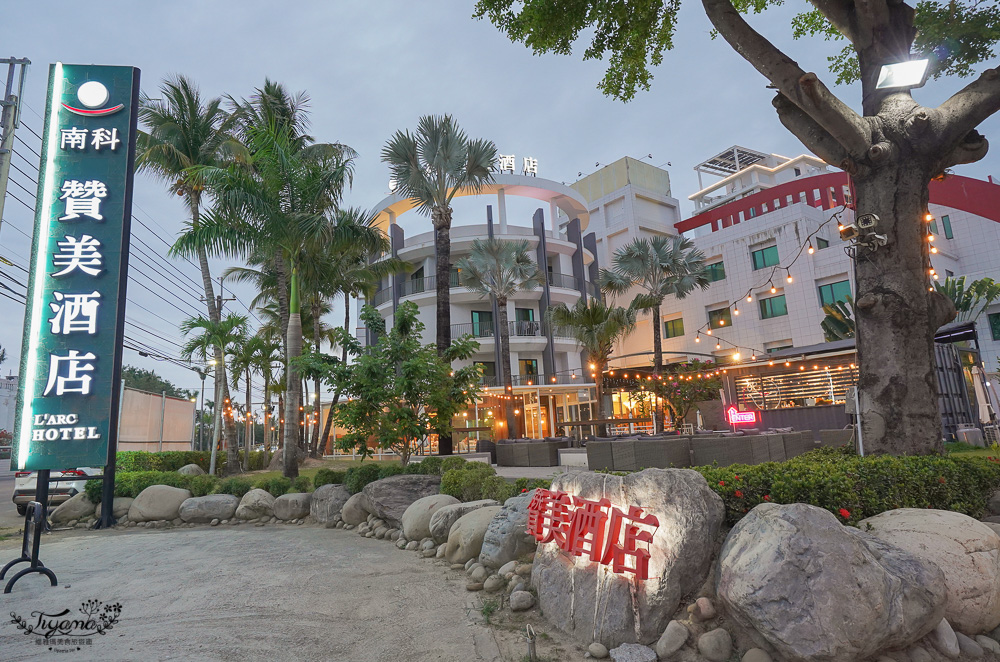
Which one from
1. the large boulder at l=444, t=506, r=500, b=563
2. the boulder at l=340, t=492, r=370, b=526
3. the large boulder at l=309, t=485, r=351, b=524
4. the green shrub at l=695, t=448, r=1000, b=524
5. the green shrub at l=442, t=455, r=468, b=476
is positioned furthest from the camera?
the large boulder at l=309, t=485, r=351, b=524

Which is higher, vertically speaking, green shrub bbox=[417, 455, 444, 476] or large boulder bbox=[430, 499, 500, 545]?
green shrub bbox=[417, 455, 444, 476]

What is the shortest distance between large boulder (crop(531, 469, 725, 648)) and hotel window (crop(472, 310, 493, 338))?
2297 centimetres

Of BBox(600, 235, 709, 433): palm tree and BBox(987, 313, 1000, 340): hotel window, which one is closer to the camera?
BBox(600, 235, 709, 433): palm tree

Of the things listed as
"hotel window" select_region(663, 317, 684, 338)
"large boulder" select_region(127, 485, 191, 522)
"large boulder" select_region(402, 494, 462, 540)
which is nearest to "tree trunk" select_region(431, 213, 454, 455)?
"large boulder" select_region(402, 494, 462, 540)

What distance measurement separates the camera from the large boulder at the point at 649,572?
398 centimetres

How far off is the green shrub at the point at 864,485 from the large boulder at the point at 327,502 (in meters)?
7.05

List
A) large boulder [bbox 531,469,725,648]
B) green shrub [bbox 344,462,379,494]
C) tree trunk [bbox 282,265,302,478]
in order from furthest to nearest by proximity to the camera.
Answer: tree trunk [bbox 282,265,302,478] → green shrub [bbox 344,462,379,494] → large boulder [bbox 531,469,725,648]

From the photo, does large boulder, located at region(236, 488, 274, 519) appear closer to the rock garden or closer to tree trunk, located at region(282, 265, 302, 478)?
tree trunk, located at region(282, 265, 302, 478)

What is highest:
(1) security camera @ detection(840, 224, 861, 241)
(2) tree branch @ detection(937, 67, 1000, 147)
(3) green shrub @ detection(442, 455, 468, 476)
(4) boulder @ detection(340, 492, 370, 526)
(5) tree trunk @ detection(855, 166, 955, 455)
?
(2) tree branch @ detection(937, 67, 1000, 147)

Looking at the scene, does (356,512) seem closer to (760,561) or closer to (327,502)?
(327,502)

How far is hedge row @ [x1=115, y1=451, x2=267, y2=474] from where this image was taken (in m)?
15.3

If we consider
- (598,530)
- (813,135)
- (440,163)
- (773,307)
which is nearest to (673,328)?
(773,307)

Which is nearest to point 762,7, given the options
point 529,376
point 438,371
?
point 438,371

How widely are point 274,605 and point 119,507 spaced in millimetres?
7957
